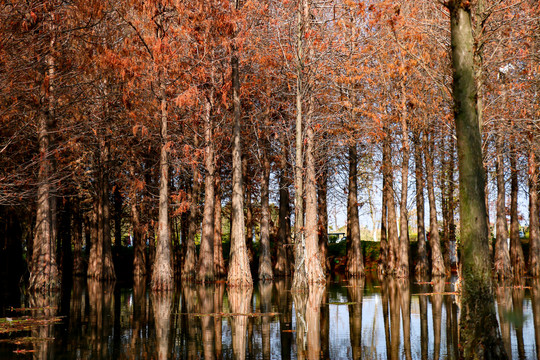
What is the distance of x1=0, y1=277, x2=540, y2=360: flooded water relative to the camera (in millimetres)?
9617

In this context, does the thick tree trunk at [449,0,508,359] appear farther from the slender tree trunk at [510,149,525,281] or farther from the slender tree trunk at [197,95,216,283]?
the slender tree trunk at [510,149,525,281]

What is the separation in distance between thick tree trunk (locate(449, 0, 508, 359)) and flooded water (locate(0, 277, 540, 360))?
4.71 ft

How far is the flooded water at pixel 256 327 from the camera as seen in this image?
962 centimetres

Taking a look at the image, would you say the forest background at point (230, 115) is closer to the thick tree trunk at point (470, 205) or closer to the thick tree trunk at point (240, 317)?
the thick tree trunk at point (240, 317)

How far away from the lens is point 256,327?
494 inches

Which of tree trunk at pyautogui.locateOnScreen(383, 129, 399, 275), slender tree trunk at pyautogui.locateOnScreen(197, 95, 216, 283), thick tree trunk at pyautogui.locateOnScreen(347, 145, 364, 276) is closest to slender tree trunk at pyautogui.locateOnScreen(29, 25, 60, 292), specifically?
slender tree trunk at pyautogui.locateOnScreen(197, 95, 216, 283)

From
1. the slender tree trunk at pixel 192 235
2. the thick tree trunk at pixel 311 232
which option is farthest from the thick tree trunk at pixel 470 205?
the slender tree trunk at pixel 192 235

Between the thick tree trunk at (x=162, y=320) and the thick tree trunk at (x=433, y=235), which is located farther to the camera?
the thick tree trunk at (x=433, y=235)

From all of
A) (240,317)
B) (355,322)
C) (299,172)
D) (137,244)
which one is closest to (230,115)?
(137,244)

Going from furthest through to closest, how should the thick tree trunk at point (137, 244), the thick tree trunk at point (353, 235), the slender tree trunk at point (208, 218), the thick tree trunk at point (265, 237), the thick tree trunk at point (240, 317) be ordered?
the thick tree trunk at point (137, 244)
the thick tree trunk at point (353, 235)
the thick tree trunk at point (265, 237)
the slender tree trunk at point (208, 218)
the thick tree trunk at point (240, 317)

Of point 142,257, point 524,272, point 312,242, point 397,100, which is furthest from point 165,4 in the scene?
point 524,272

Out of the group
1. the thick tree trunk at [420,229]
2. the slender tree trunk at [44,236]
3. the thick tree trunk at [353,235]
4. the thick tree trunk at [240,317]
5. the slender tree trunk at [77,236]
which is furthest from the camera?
the slender tree trunk at [77,236]

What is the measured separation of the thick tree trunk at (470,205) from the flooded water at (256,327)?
143cm

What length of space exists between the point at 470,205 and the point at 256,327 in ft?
19.5
